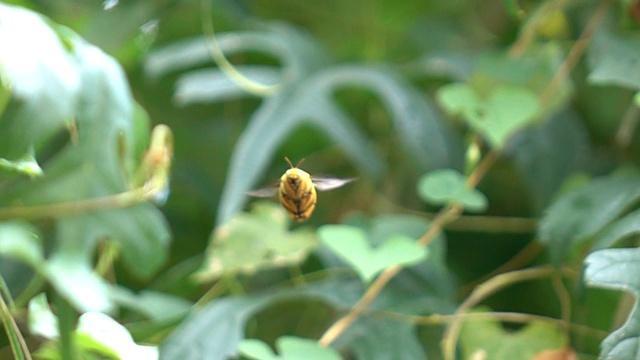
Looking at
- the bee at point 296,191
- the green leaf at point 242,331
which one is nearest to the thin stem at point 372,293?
the green leaf at point 242,331

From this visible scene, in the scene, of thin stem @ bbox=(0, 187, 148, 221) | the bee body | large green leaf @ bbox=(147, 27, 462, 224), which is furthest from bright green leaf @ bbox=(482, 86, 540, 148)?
thin stem @ bbox=(0, 187, 148, 221)

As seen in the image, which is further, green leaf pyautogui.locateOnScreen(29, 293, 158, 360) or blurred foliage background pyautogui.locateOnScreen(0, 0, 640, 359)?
blurred foliage background pyautogui.locateOnScreen(0, 0, 640, 359)

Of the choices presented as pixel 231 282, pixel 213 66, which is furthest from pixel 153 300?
pixel 213 66

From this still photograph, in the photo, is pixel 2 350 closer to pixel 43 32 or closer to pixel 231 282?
pixel 231 282

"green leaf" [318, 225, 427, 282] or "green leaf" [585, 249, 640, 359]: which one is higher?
"green leaf" [585, 249, 640, 359]

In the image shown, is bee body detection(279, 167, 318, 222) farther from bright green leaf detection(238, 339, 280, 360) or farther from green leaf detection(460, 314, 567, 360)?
green leaf detection(460, 314, 567, 360)

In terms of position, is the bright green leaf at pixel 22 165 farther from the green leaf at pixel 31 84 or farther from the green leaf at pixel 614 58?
Result: the green leaf at pixel 614 58
